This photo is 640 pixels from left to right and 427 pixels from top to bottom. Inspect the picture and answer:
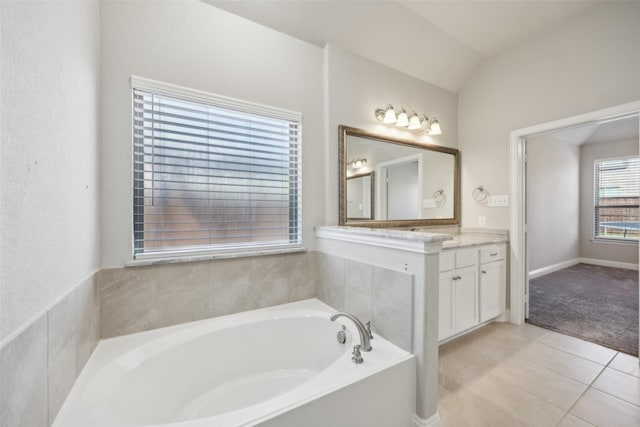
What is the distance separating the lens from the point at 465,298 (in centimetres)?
225

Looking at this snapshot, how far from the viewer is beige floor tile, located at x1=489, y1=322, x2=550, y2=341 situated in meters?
2.33

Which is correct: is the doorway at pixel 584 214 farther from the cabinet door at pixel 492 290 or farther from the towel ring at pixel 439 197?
the towel ring at pixel 439 197

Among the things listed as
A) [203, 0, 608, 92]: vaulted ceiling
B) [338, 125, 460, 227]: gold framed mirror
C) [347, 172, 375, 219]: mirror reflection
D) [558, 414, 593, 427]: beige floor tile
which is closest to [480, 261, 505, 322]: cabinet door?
[338, 125, 460, 227]: gold framed mirror

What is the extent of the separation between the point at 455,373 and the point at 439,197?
172cm

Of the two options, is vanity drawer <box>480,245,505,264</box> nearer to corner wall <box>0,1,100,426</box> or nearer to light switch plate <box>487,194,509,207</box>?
light switch plate <box>487,194,509,207</box>

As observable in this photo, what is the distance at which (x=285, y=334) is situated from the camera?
178 centimetres

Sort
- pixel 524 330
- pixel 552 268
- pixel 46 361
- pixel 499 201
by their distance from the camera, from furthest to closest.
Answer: pixel 552 268
pixel 499 201
pixel 524 330
pixel 46 361

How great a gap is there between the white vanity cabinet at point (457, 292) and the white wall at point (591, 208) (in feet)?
14.9

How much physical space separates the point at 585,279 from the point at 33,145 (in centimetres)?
594

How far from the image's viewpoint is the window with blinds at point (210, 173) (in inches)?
63.0

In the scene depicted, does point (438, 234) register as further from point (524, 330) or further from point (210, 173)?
point (524, 330)

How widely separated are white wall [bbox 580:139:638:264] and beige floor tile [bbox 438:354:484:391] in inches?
197

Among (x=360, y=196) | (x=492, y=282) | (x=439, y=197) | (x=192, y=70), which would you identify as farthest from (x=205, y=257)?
(x=492, y=282)

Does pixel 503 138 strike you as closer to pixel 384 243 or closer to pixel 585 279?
pixel 384 243
